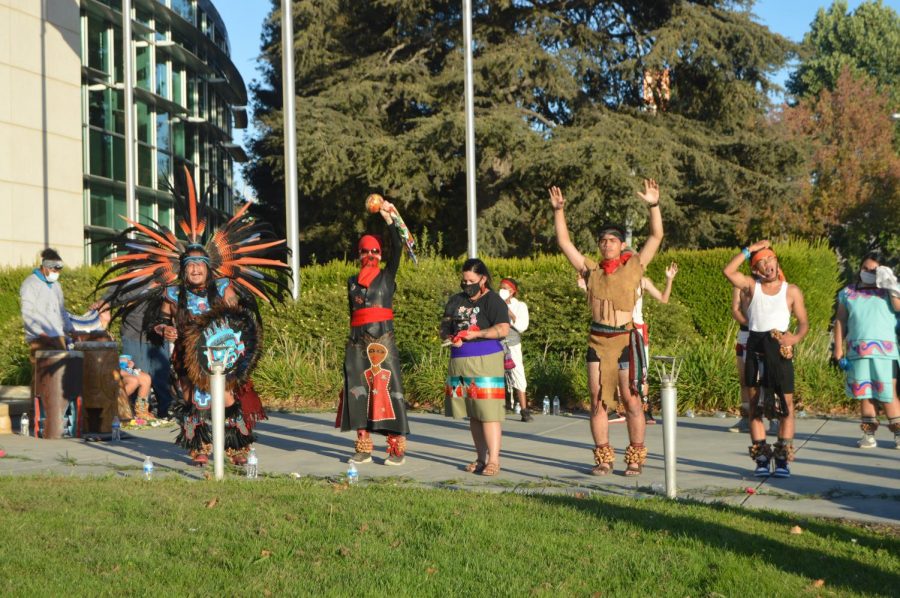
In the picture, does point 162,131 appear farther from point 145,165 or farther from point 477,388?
point 477,388

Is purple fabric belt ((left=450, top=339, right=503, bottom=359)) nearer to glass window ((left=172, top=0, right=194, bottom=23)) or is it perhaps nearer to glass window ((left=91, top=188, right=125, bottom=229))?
glass window ((left=91, top=188, right=125, bottom=229))

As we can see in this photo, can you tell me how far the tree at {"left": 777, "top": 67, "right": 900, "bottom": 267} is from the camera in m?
43.9

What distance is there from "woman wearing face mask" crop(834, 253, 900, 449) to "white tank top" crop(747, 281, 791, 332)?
5.76 ft

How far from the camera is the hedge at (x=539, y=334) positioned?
1435cm

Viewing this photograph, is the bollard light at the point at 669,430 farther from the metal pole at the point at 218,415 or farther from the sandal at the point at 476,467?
the metal pole at the point at 218,415

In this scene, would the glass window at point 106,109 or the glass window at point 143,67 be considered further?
the glass window at point 143,67

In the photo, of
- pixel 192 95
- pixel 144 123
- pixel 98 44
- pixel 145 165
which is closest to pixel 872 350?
pixel 98 44

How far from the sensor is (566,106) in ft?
103

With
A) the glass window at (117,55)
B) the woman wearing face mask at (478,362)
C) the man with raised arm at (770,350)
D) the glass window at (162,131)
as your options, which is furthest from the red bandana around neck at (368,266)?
the glass window at (162,131)

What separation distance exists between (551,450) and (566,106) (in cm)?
2152

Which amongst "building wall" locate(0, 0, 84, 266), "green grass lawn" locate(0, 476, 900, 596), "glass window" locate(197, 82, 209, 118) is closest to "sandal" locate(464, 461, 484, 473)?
"green grass lawn" locate(0, 476, 900, 596)

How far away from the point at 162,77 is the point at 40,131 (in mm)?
7299

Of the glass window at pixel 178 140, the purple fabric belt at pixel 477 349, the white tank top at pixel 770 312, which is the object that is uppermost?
the glass window at pixel 178 140

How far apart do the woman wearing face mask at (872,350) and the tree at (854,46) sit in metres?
53.1
